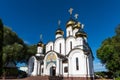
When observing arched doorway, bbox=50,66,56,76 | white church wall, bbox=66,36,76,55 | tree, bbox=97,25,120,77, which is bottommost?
arched doorway, bbox=50,66,56,76

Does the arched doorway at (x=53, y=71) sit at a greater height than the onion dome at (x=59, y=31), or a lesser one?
Result: lesser

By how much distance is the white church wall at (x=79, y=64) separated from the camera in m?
24.8

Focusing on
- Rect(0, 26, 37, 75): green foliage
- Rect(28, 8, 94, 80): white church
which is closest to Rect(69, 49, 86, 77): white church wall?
Rect(28, 8, 94, 80): white church

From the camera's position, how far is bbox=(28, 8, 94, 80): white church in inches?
992

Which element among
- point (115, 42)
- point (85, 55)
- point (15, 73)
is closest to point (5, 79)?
point (15, 73)

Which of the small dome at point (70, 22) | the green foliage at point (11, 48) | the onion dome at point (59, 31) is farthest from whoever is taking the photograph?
the onion dome at point (59, 31)

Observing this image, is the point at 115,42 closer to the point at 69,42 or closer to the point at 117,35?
the point at 117,35

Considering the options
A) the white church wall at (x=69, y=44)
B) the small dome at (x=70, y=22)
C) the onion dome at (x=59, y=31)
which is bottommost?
the white church wall at (x=69, y=44)

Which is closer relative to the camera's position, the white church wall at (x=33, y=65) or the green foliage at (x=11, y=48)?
the green foliage at (x=11, y=48)

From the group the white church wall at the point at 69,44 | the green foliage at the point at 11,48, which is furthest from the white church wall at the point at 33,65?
the white church wall at the point at 69,44

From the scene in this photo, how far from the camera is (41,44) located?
112 feet

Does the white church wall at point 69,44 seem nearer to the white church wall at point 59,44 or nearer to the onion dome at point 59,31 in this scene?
the white church wall at point 59,44

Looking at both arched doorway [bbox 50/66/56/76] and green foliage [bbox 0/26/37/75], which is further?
green foliage [bbox 0/26/37/75]

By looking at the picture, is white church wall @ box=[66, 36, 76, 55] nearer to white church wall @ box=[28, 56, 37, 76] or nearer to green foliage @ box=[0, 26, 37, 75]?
white church wall @ box=[28, 56, 37, 76]
